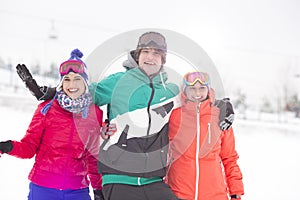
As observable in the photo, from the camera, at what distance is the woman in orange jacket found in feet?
5.77

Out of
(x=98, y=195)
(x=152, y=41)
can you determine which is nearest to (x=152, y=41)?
(x=152, y=41)

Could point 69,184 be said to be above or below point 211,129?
→ below

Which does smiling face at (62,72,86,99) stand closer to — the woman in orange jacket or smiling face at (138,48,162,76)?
smiling face at (138,48,162,76)

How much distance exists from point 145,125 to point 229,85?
8416 millimetres

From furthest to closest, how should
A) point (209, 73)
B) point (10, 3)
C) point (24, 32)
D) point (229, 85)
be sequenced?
point (10, 3) < point (24, 32) < point (229, 85) < point (209, 73)

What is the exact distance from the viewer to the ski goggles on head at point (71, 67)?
1.83 m

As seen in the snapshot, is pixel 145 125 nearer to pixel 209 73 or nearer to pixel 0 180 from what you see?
pixel 209 73

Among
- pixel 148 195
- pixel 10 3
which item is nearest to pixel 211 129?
pixel 148 195

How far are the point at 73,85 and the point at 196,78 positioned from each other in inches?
26.7

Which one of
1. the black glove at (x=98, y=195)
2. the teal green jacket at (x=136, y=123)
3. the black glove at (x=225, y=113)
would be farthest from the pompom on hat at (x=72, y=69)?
the black glove at (x=225, y=113)

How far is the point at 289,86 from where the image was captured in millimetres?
10242

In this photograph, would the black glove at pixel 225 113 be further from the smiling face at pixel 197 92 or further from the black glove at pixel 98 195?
the black glove at pixel 98 195

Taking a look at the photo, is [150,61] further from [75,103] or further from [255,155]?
[255,155]

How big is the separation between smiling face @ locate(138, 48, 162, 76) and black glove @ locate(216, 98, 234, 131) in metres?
0.44
